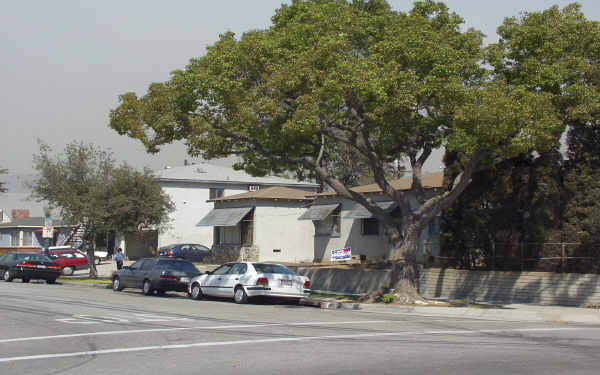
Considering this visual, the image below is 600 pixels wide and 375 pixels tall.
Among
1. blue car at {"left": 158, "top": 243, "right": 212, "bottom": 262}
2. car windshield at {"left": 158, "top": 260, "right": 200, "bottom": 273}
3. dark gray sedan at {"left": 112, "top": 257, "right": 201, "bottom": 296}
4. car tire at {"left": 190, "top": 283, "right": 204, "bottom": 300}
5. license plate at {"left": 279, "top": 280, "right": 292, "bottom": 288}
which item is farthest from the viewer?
blue car at {"left": 158, "top": 243, "right": 212, "bottom": 262}

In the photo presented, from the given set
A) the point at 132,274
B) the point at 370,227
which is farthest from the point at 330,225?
the point at 132,274

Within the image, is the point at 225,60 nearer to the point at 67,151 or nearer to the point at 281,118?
the point at 281,118

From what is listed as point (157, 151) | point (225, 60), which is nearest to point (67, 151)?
point (157, 151)

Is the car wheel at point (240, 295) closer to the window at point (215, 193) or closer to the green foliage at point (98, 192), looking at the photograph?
the green foliage at point (98, 192)

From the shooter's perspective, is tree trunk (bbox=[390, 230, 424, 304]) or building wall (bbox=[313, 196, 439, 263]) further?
building wall (bbox=[313, 196, 439, 263])

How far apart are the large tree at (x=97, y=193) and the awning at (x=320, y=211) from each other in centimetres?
819

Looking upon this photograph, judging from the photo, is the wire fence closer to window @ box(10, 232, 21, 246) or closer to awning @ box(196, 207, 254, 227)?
awning @ box(196, 207, 254, 227)

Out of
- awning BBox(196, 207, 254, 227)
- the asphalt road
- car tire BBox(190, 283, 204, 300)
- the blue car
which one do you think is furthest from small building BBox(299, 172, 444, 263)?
the asphalt road

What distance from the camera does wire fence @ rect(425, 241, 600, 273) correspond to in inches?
855

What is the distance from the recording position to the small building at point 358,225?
3253 cm

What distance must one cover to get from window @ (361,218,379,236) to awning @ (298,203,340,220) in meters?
2.17

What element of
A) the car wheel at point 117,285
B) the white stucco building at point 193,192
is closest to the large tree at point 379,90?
the car wheel at point 117,285

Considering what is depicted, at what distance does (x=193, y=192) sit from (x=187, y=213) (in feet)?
6.00

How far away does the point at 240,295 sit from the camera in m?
22.5
